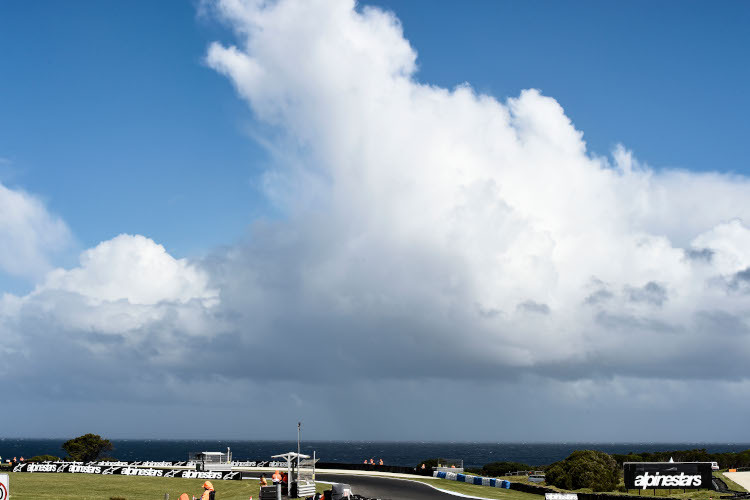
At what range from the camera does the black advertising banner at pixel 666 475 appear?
55656mm

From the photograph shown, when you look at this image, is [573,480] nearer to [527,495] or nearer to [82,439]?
[527,495]

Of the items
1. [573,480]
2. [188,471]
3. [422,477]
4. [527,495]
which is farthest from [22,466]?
[573,480]

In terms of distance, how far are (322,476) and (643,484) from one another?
3517cm

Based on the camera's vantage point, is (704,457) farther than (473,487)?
Yes

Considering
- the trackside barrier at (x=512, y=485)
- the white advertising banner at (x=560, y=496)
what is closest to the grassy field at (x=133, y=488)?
the trackside barrier at (x=512, y=485)

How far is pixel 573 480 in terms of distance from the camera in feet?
213

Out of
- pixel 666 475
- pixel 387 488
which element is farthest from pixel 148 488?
pixel 666 475

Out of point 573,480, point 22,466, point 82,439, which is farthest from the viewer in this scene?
point 82,439

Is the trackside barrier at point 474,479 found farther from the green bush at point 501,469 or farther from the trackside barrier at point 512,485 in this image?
the green bush at point 501,469

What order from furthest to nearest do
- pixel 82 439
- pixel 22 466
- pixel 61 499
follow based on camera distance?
pixel 82 439 → pixel 22 466 → pixel 61 499

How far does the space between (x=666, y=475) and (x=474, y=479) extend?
774 inches

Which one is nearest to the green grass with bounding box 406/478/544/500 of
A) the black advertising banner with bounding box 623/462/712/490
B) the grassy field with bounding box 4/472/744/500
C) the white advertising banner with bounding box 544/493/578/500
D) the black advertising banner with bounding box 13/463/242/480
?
the grassy field with bounding box 4/472/744/500

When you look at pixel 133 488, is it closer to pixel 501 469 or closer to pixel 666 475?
pixel 666 475

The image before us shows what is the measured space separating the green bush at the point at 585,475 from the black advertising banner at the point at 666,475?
7160 millimetres
